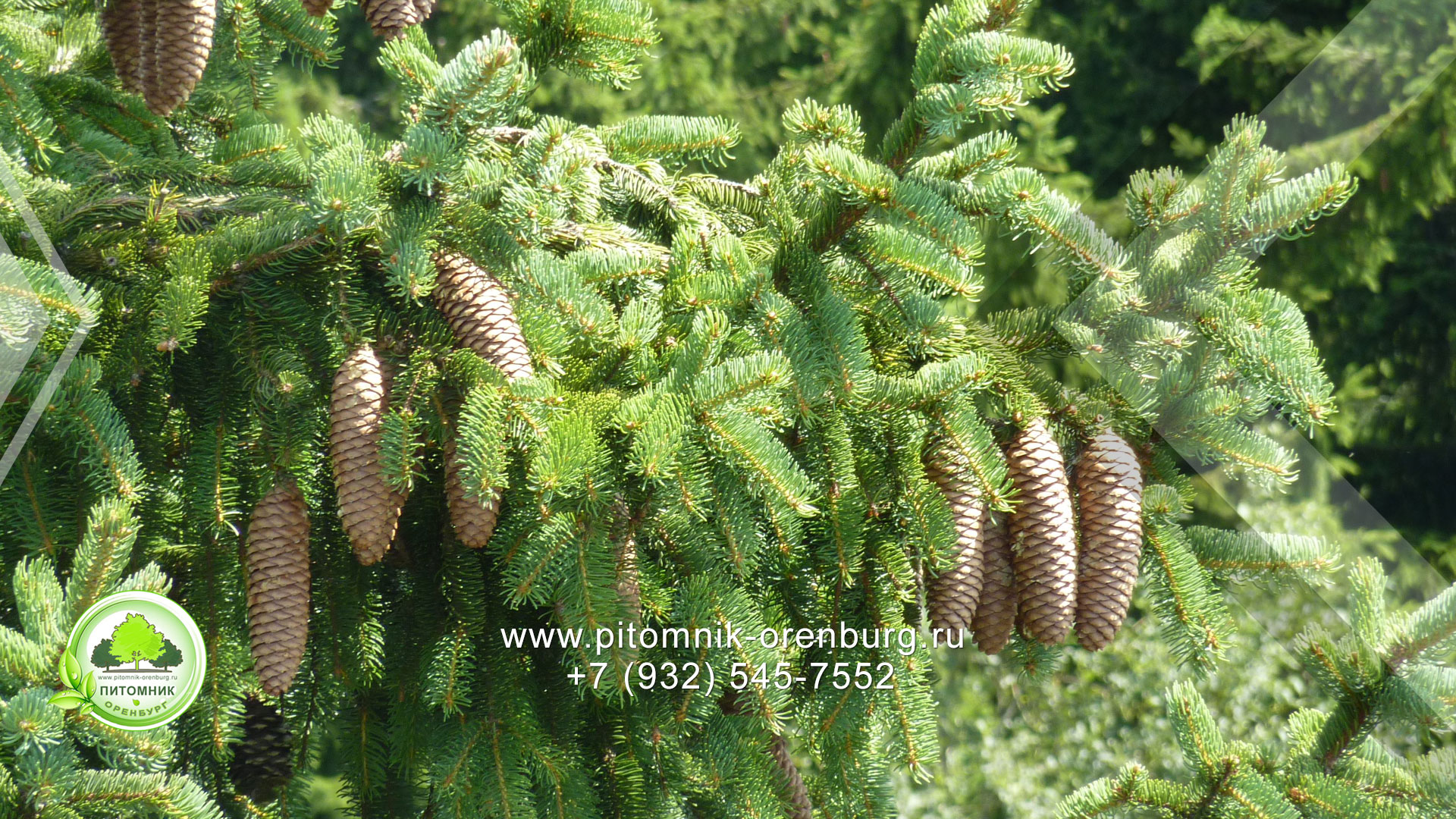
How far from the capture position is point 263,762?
3.92 feet

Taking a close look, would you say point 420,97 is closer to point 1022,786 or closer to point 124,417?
point 124,417

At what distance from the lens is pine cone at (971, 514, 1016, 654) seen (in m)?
1.00

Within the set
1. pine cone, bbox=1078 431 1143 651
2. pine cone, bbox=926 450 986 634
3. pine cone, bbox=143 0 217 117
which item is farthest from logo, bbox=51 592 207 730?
pine cone, bbox=1078 431 1143 651

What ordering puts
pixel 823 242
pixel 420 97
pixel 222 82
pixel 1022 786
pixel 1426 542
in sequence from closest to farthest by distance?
pixel 420 97 → pixel 823 242 → pixel 222 82 → pixel 1426 542 → pixel 1022 786

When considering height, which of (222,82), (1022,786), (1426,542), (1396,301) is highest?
(1396,301)

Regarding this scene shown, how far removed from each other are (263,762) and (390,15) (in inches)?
31.8

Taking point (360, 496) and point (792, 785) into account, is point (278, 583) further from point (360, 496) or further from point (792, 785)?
point (792, 785)

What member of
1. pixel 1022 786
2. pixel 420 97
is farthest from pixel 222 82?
pixel 1022 786

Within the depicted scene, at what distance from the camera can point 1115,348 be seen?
100cm

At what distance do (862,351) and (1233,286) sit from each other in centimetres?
33

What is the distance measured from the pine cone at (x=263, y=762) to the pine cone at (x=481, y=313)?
55 cm
